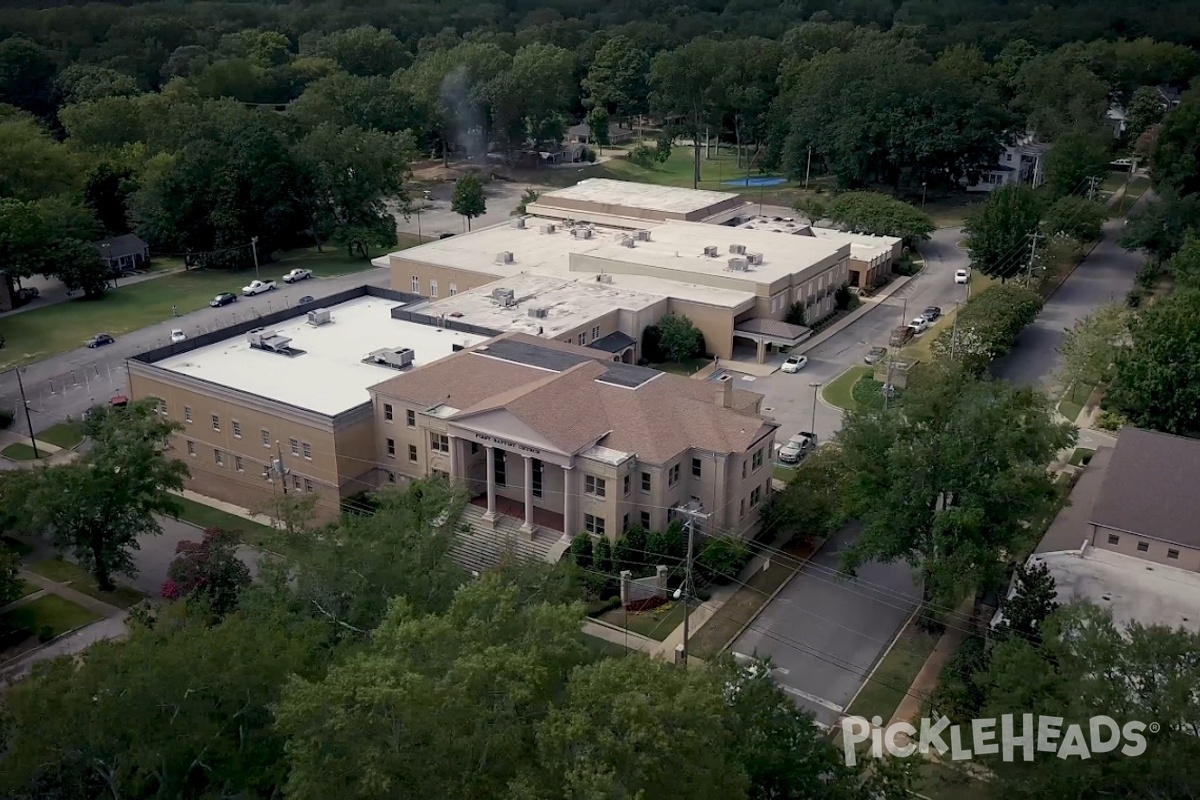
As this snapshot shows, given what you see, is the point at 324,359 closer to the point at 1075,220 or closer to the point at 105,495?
the point at 105,495

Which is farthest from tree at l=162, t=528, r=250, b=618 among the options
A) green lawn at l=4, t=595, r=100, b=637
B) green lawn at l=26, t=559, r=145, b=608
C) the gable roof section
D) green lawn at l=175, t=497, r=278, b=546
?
the gable roof section

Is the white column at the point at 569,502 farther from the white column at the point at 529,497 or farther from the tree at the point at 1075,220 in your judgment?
Result: the tree at the point at 1075,220

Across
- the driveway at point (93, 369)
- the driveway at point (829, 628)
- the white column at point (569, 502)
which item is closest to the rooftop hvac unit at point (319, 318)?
the driveway at point (93, 369)

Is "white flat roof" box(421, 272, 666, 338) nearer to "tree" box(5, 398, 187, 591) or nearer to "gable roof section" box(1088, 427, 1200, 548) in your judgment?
"tree" box(5, 398, 187, 591)

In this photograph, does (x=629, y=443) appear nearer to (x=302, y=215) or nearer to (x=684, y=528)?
(x=684, y=528)

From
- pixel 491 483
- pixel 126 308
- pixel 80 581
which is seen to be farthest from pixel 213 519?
pixel 126 308
